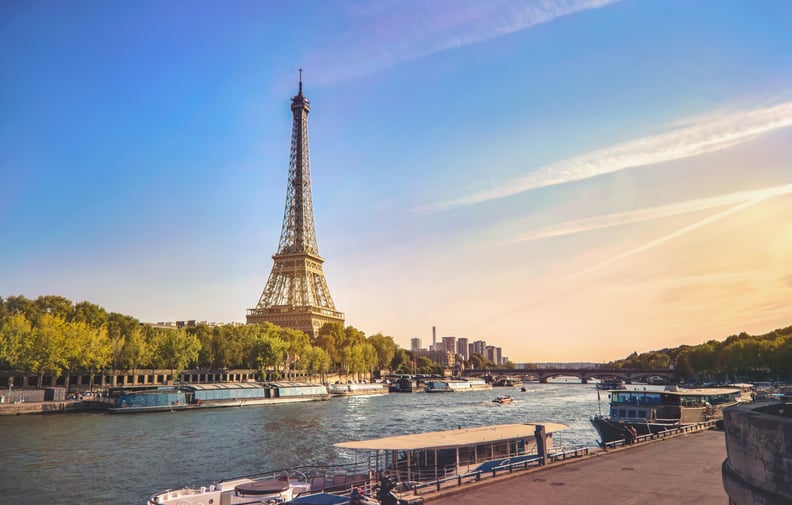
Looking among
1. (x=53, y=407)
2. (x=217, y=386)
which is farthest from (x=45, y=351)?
(x=217, y=386)

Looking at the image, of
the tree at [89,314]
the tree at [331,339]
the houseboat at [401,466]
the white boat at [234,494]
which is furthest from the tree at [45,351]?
the tree at [331,339]

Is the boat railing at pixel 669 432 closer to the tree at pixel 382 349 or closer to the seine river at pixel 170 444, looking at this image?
the seine river at pixel 170 444

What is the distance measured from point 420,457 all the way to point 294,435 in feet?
109

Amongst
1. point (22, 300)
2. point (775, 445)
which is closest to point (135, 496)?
point (775, 445)

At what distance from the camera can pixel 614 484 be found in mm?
21922

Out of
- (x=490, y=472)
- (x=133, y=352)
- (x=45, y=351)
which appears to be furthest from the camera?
(x=133, y=352)

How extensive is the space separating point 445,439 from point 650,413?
88.6 ft

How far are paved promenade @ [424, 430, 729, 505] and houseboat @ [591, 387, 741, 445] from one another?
13805 mm

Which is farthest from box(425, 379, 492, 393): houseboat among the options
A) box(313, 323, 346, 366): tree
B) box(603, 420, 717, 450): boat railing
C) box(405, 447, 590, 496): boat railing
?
box(405, 447, 590, 496): boat railing

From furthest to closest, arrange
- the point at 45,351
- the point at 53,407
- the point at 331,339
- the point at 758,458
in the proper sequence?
the point at 331,339 < the point at 45,351 < the point at 53,407 < the point at 758,458

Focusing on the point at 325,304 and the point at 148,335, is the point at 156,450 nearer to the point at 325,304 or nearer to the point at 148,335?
the point at 148,335

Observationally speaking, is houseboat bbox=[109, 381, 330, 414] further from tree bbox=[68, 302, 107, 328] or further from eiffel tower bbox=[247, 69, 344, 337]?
eiffel tower bbox=[247, 69, 344, 337]

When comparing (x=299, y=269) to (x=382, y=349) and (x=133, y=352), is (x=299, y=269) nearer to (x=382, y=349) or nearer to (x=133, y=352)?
(x=382, y=349)

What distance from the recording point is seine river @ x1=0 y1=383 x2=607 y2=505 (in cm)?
3331
